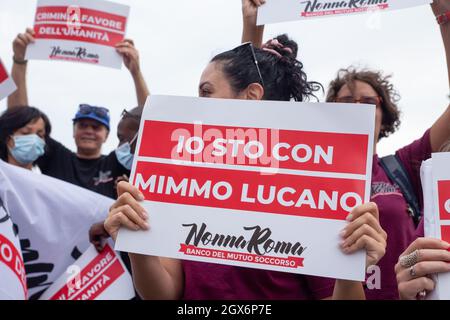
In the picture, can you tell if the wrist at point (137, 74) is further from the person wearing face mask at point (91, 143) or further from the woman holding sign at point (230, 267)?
the woman holding sign at point (230, 267)

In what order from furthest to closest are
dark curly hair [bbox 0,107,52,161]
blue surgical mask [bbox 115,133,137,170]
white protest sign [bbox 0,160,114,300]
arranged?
dark curly hair [bbox 0,107,52,161], blue surgical mask [bbox 115,133,137,170], white protest sign [bbox 0,160,114,300]

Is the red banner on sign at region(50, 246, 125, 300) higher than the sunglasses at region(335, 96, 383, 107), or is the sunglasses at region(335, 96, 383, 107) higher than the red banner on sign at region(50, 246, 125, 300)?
the sunglasses at region(335, 96, 383, 107)

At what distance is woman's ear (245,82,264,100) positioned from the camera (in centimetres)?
241

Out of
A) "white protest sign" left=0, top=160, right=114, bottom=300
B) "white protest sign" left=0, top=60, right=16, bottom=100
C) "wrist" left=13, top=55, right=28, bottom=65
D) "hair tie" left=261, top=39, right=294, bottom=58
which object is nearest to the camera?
"hair tie" left=261, top=39, right=294, bottom=58

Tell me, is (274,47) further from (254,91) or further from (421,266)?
(421,266)

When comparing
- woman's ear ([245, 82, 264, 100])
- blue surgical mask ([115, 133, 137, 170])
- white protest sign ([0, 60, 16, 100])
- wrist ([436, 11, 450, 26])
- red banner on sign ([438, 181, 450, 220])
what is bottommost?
red banner on sign ([438, 181, 450, 220])

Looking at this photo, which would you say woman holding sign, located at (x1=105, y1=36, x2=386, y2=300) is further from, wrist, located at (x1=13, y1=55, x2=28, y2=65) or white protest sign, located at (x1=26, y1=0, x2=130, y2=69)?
wrist, located at (x1=13, y1=55, x2=28, y2=65)

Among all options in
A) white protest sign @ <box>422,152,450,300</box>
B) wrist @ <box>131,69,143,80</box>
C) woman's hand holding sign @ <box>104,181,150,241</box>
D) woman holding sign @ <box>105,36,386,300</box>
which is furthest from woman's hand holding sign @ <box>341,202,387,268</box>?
wrist @ <box>131,69,143,80</box>

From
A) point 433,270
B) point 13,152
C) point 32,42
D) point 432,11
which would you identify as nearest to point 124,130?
point 13,152

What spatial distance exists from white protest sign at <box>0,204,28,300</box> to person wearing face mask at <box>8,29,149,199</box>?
4.51 ft

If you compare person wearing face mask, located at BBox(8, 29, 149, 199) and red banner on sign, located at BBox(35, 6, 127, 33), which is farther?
red banner on sign, located at BBox(35, 6, 127, 33)

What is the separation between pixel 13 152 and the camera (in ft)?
14.7

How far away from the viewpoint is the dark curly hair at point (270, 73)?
243 cm

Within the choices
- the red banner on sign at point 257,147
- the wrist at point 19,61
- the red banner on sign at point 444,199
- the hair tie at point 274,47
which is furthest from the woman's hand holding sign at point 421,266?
the wrist at point 19,61
